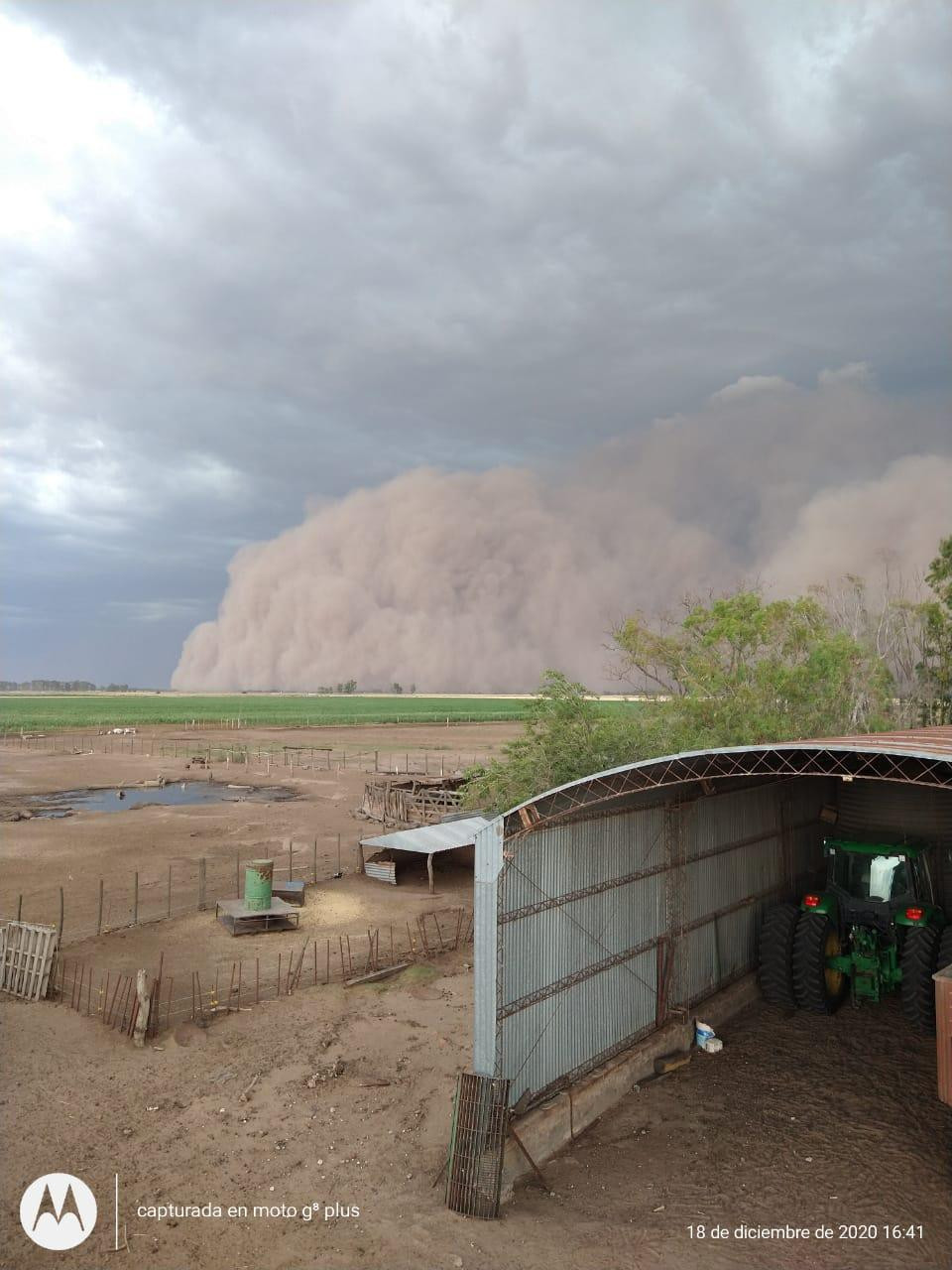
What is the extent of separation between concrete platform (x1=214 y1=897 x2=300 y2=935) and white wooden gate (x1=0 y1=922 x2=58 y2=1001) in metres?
5.03

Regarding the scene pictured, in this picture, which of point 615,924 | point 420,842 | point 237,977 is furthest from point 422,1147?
point 420,842

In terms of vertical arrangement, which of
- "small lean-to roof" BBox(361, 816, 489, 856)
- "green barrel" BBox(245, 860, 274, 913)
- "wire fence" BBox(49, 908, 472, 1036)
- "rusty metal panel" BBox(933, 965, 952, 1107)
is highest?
"rusty metal panel" BBox(933, 965, 952, 1107)

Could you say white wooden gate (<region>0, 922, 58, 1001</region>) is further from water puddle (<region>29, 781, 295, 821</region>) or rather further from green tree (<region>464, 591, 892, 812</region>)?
water puddle (<region>29, 781, 295, 821</region>)

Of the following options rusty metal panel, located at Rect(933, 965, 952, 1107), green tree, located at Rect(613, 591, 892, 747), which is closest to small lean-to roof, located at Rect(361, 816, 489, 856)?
green tree, located at Rect(613, 591, 892, 747)

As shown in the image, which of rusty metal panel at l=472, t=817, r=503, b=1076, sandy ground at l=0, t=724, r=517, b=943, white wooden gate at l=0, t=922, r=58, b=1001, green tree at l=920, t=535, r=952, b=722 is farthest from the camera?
green tree at l=920, t=535, r=952, b=722

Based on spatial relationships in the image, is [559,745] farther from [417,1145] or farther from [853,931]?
[417,1145]

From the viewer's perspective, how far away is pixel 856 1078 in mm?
12258

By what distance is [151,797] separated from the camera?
49.1 meters

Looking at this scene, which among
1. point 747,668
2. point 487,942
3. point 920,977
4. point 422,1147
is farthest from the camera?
point 747,668

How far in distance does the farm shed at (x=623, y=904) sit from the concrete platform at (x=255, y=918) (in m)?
10.6

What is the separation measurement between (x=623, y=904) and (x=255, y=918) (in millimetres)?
11370

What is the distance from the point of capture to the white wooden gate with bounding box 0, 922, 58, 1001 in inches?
599

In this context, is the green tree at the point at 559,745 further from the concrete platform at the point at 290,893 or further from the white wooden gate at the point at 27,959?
the white wooden gate at the point at 27,959

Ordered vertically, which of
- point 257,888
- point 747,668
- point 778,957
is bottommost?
point 257,888
